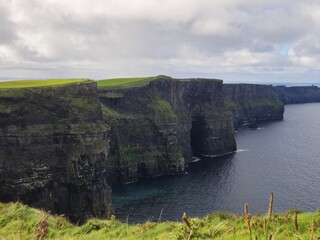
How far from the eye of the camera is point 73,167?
74.1 m

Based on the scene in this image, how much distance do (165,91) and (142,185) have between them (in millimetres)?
41186

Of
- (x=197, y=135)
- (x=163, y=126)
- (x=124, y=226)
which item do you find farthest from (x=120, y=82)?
(x=124, y=226)

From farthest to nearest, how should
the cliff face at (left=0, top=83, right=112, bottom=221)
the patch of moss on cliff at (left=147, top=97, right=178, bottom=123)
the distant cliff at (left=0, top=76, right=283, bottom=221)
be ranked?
the patch of moss on cliff at (left=147, top=97, right=178, bottom=123)
the distant cliff at (left=0, top=76, right=283, bottom=221)
the cliff face at (left=0, top=83, right=112, bottom=221)

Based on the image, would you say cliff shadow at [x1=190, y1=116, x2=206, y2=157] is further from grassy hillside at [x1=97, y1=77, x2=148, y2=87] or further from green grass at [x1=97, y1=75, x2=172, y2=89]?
grassy hillside at [x1=97, y1=77, x2=148, y2=87]

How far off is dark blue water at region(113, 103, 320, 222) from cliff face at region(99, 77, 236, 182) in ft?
19.2

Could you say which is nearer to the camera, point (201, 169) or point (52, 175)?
point (52, 175)

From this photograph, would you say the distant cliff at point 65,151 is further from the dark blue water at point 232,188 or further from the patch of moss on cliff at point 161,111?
the patch of moss on cliff at point 161,111

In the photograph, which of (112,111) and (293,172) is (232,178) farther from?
(112,111)

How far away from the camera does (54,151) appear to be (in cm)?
7300

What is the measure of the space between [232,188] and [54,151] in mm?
44764

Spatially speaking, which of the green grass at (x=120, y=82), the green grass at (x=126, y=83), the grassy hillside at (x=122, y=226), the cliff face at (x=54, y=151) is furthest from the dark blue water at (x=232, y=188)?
the grassy hillside at (x=122, y=226)

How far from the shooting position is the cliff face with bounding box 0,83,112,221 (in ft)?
223

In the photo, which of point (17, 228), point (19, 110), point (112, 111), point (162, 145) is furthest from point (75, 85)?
point (17, 228)

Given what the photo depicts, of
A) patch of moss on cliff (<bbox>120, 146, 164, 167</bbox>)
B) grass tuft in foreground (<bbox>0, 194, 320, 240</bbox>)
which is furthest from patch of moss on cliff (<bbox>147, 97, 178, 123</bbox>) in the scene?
grass tuft in foreground (<bbox>0, 194, 320, 240</bbox>)
